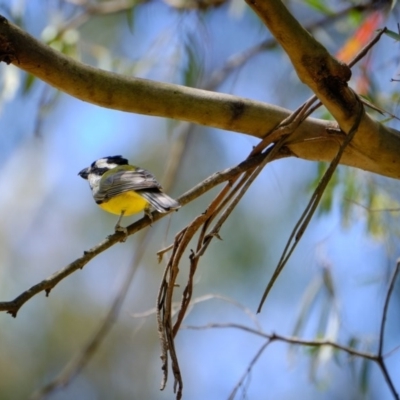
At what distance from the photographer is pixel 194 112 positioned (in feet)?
4.46

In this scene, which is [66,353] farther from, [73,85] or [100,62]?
[73,85]

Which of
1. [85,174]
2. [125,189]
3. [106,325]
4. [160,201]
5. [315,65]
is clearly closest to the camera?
[315,65]

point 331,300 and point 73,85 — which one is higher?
point 331,300

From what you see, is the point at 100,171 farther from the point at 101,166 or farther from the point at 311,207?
the point at 311,207

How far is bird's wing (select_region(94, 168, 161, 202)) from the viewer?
6.57 ft

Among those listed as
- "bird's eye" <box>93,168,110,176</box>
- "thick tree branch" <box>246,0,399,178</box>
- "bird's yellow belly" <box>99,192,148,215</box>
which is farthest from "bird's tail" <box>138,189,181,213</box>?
"bird's eye" <box>93,168,110,176</box>

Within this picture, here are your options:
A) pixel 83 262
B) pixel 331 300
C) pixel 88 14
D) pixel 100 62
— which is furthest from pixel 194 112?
pixel 88 14

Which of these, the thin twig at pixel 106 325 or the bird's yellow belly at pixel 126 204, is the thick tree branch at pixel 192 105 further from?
the thin twig at pixel 106 325

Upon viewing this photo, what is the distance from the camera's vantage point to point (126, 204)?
2145 millimetres

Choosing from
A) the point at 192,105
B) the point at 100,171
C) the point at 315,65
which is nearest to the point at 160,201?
the point at 192,105

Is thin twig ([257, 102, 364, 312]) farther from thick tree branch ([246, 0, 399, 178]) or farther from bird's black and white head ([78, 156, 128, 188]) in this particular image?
bird's black and white head ([78, 156, 128, 188])

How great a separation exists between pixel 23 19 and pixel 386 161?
161 centimetres

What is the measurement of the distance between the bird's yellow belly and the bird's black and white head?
0.25 meters

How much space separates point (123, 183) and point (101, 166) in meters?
0.43
